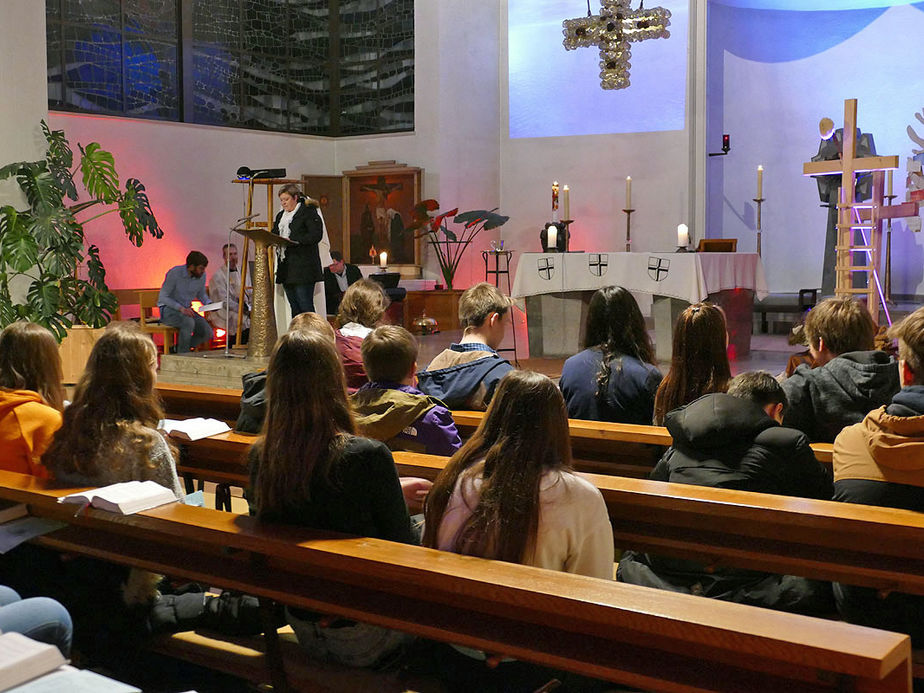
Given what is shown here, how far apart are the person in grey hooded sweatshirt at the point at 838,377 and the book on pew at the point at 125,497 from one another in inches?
82.5

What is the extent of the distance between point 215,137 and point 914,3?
8638 millimetres

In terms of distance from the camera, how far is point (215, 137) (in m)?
12.8

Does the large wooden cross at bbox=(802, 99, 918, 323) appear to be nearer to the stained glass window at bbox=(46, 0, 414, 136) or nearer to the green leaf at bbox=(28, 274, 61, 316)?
the green leaf at bbox=(28, 274, 61, 316)

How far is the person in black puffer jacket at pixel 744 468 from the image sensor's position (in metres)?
2.76

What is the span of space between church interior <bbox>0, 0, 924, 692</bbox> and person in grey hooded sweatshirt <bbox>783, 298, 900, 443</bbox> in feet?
0.07

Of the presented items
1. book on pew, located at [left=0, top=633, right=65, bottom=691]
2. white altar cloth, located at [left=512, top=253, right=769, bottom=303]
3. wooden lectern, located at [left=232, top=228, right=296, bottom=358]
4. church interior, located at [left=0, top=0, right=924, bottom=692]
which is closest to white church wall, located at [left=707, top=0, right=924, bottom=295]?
church interior, located at [left=0, top=0, right=924, bottom=692]

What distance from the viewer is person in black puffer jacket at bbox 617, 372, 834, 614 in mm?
2762

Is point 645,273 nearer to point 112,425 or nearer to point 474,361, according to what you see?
point 474,361

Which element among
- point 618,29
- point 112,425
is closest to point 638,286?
point 618,29

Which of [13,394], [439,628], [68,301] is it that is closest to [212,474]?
[13,394]

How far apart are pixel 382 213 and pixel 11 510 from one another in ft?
36.1

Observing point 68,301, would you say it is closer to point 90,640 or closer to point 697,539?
point 90,640

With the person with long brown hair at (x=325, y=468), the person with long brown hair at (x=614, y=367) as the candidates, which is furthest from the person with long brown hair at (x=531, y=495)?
the person with long brown hair at (x=614, y=367)

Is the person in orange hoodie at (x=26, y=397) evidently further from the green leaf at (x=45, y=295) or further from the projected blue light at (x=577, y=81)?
the projected blue light at (x=577, y=81)
